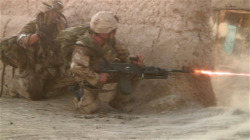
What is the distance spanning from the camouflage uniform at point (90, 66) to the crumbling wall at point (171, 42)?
1.28 feet

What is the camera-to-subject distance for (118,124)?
375cm

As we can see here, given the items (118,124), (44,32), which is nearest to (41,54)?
(44,32)

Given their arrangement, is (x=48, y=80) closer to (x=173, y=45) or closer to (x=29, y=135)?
(x=173, y=45)

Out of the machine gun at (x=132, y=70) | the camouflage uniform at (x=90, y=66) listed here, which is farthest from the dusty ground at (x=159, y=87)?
the machine gun at (x=132, y=70)

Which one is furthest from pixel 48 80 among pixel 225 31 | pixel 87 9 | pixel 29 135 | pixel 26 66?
pixel 225 31

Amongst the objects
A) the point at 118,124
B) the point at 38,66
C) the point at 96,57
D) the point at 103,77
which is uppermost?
the point at 96,57

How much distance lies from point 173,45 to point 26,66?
2.23 metres

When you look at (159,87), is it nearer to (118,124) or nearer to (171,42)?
(171,42)

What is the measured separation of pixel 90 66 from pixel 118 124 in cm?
90

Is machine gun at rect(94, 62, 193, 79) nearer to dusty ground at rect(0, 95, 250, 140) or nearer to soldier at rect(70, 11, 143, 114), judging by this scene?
soldier at rect(70, 11, 143, 114)

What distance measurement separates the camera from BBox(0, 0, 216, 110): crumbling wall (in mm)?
4625

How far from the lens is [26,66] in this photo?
206 inches

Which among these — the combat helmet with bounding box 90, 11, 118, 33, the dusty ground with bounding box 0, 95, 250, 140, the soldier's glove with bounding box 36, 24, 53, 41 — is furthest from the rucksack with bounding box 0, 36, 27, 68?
the combat helmet with bounding box 90, 11, 118, 33

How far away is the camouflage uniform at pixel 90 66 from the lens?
13.7 ft
